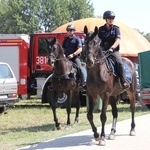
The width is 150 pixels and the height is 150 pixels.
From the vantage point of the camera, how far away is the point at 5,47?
60.1ft

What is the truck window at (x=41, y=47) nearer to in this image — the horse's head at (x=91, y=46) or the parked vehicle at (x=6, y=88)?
the parked vehicle at (x=6, y=88)

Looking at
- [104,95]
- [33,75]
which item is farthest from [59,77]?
[33,75]

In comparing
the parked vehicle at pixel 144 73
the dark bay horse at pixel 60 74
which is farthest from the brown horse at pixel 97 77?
the parked vehicle at pixel 144 73

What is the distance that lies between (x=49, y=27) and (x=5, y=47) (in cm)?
5419

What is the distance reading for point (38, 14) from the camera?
73.0m

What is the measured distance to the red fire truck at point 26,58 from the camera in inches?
718

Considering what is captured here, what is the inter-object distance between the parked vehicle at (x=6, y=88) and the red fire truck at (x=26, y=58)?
7.11 ft

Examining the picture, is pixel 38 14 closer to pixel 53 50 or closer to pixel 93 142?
pixel 53 50

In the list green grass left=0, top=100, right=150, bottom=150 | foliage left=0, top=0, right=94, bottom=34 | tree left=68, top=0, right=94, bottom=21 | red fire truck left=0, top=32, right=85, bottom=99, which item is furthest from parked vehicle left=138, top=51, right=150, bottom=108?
tree left=68, top=0, right=94, bottom=21

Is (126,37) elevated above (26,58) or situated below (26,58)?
above

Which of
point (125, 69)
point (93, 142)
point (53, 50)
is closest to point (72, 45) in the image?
point (53, 50)

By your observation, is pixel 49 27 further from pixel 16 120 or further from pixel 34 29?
pixel 16 120

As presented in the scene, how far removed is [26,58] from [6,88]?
3.27 metres

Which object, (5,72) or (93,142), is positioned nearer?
(93,142)
